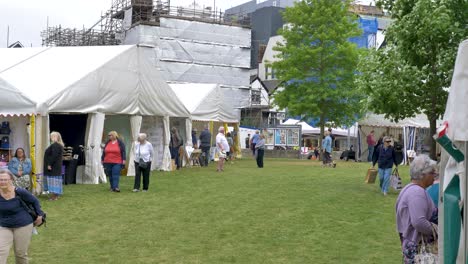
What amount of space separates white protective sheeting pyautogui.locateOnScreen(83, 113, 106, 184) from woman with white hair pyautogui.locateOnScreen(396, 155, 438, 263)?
14.9 meters

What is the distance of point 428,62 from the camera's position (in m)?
15.7

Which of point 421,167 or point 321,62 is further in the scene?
point 321,62

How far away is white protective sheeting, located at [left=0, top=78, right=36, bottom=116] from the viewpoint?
54.2ft

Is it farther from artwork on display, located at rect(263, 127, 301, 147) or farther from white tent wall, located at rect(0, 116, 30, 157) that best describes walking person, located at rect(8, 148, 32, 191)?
artwork on display, located at rect(263, 127, 301, 147)

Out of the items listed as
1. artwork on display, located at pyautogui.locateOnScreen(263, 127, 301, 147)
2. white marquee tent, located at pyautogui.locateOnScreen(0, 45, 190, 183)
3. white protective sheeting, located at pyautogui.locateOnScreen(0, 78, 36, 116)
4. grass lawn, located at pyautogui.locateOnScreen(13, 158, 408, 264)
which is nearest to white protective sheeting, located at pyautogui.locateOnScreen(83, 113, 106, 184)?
white marquee tent, located at pyautogui.locateOnScreen(0, 45, 190, 183)

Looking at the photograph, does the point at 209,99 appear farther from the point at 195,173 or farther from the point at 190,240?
the point at 190,240

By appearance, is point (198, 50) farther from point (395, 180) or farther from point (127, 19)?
point (395, 180)

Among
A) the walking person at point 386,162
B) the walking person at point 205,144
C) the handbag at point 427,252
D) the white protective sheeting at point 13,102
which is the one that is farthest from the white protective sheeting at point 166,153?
the handbag at point 427,252

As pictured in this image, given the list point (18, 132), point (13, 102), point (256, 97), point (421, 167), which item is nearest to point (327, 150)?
point (18, 132)

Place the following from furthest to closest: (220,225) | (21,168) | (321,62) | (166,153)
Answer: (321,62), (166,153), (21,168), (220,225)

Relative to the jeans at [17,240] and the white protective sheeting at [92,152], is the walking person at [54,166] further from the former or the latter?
the jeans at [17,240]

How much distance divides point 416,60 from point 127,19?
148 feet

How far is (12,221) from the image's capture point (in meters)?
6.71

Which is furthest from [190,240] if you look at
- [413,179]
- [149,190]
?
[149,190]
